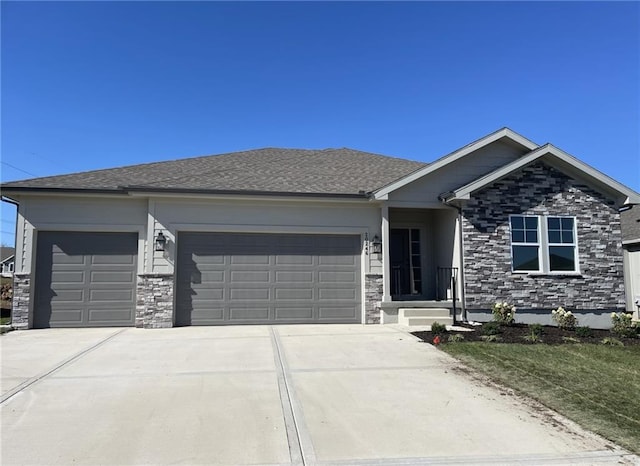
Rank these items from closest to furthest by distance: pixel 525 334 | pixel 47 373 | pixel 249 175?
pixel 47 373 → pixel 525 334 → pixel 249 175

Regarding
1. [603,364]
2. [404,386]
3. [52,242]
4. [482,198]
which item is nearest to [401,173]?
[482,198]

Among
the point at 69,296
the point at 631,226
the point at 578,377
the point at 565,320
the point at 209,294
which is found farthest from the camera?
the point at 631,226

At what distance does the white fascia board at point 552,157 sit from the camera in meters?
11.3

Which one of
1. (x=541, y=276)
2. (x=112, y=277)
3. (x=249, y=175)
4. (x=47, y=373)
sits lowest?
(x=47, y=373)

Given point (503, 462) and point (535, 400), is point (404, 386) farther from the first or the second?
point (503, 462)

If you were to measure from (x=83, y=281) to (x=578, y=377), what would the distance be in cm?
1076

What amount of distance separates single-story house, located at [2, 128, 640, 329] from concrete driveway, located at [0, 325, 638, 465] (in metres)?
3.14

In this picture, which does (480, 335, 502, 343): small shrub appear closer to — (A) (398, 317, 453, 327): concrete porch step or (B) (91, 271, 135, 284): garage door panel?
(A) (398, 317, 453, 327): concrete porch step

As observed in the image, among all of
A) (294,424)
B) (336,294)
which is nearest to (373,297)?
(336,294)

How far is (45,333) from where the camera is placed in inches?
393

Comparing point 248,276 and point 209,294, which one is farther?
point 248,276

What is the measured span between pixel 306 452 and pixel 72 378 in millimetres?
4046

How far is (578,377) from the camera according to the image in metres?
6.12

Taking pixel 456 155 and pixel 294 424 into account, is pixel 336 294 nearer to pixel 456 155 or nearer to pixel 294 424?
pixel 456 155
